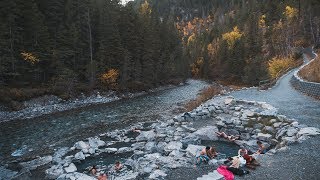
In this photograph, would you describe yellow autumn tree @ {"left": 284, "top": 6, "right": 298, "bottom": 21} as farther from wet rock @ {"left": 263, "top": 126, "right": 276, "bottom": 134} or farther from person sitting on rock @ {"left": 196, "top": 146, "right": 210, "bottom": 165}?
person sitting on rock @ {"left": 196, "top": 146, "right": 210, "bottom": 165}

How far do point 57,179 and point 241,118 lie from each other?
1587cm

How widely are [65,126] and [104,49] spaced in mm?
29326

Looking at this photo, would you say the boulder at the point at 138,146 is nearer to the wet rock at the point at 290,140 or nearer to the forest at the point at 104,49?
the wet rock at the point at 290,140

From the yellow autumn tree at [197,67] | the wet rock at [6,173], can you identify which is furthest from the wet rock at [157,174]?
the yellow autumn tree at [197,67]

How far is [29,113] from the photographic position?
3678 centimetres

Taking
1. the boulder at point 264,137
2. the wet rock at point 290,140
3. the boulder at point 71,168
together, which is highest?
the wet rock at point 290,140

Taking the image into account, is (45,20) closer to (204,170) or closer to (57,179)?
(57,179)

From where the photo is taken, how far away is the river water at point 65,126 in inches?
894

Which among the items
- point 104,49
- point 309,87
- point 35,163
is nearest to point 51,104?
point 104,49

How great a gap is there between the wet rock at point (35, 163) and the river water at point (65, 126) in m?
1.56

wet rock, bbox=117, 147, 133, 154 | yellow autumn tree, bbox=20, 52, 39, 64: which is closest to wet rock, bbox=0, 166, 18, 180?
wet rock, bbox=117, 147, 133, 154

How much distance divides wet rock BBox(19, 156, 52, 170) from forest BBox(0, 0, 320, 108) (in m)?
21.3

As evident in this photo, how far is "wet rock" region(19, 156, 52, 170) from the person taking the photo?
724 inches

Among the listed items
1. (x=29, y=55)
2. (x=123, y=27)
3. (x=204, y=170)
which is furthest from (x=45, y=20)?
(x=204, y=170)
